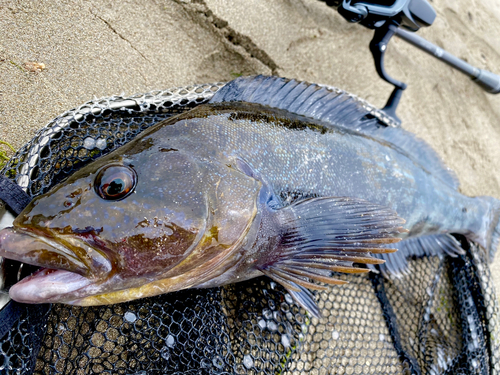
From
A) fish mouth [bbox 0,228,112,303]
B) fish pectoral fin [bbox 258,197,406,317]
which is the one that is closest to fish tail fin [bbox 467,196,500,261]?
fish pectoral fin [bbox 258,197,406,317]

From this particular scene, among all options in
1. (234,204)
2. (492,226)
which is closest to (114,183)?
(234,204)

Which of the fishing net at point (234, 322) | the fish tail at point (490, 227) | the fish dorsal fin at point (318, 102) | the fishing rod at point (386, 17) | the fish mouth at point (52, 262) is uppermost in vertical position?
the fishing rod at point (386, 17)

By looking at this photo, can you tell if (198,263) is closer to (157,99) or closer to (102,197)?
(102,197)

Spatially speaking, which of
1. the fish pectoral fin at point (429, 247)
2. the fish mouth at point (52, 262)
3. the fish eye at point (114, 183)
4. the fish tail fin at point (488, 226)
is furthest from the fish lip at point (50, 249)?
the fish tail fin at point (488, 226)

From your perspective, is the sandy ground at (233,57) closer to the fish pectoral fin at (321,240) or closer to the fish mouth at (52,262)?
the fish mouth at (52,262)

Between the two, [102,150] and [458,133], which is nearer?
[102,150]

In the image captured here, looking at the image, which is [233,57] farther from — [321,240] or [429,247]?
[429,247]

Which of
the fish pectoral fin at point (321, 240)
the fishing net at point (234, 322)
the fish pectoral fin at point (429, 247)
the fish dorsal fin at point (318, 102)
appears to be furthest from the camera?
the fish pectoral fin at point (429, 247)

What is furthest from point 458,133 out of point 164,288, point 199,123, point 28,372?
point 28,372
